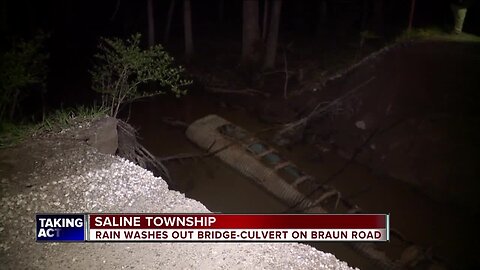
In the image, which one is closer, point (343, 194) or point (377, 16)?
point (343, 194)

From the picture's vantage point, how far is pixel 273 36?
47.3 ft

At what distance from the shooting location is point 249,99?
1339 centimetres

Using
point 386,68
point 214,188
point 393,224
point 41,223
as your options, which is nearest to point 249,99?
point 386,68

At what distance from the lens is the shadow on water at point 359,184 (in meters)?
7.49

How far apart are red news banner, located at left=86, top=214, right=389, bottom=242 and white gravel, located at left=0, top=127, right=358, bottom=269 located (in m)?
0.09

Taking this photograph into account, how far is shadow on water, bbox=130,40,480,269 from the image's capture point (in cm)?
749

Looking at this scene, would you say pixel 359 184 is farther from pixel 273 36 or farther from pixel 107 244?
pixel 273 36

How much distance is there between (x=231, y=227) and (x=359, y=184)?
598 cm

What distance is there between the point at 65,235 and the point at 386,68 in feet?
37.3

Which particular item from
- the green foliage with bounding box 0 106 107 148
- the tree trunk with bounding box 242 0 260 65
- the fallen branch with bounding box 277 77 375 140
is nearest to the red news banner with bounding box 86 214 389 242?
the green foliage with bounding box 0 106 107 148

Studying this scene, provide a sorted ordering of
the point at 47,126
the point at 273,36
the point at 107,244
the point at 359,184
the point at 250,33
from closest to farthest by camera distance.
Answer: the point at 107,244 → the point at 47,126 → the point at 359,184 → the point at 273,36 → the point at 250,33

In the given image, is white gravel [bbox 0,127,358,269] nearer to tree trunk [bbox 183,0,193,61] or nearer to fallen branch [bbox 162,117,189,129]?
fallen branch [bbox 162,117,189,129]

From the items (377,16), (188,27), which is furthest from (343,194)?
(188,27)

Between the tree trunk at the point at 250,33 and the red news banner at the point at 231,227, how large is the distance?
1206 centimetres
